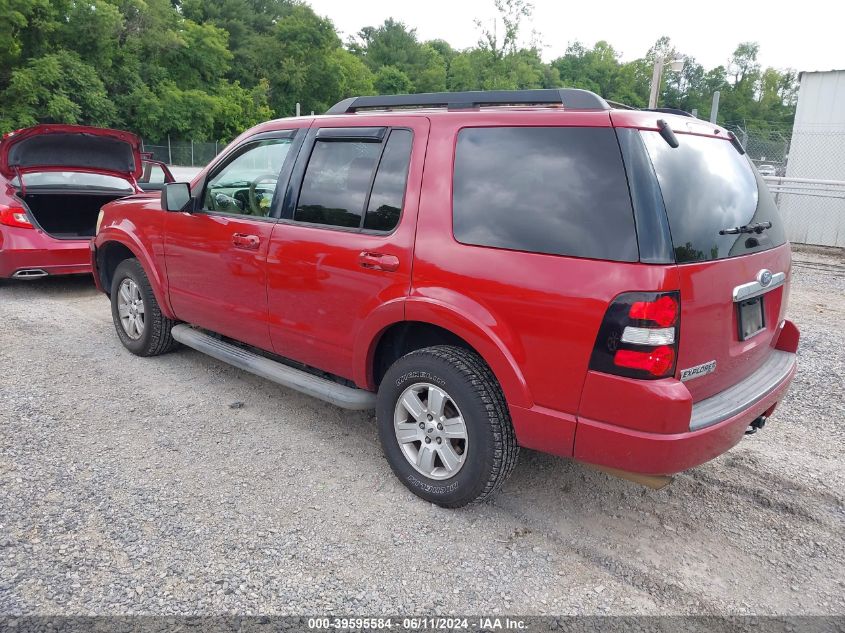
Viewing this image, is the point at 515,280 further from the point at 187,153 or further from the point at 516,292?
the point at 187,153

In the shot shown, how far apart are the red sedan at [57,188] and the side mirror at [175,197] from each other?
3.40m

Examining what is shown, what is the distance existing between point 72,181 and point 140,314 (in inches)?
142

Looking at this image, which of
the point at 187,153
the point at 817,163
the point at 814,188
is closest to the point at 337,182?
the point at 814,188

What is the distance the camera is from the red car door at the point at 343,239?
3197 millimetres

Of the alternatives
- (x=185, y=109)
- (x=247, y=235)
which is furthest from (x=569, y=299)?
(x=185, y=109)

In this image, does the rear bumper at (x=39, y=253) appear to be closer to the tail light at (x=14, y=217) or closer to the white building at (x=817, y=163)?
the tail light at (x=14, y=217)

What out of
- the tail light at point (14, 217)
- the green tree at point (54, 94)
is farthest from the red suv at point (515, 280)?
the green tree at point (54, 94)

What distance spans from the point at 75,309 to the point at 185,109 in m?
45.0

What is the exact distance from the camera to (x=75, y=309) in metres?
6.73

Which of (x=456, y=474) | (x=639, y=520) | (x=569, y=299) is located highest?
(x=569, y=299)

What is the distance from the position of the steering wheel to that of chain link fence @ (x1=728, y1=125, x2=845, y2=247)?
9.84 m

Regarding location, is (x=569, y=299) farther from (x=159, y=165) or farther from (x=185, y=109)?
(x=185, y=109)

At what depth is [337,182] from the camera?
3.57 meters

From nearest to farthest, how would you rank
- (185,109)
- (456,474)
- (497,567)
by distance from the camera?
(497,567)
(456,474)
(185,109)
